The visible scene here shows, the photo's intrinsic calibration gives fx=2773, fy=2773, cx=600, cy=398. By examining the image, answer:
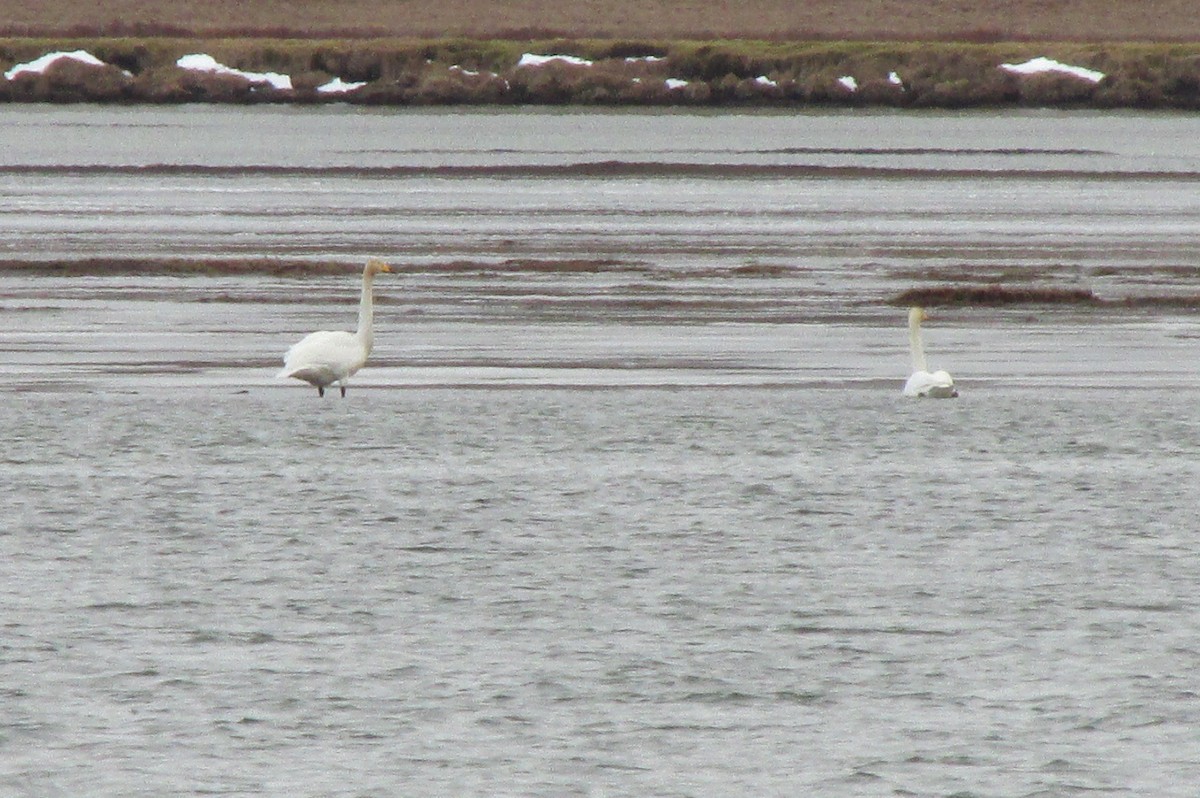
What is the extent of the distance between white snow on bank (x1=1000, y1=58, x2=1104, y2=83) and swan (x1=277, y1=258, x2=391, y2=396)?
91705 millimetres

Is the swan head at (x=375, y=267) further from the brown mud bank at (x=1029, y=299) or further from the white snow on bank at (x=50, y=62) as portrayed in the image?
the white snow on bank at (x=50, y=62)

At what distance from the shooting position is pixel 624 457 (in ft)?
59.2

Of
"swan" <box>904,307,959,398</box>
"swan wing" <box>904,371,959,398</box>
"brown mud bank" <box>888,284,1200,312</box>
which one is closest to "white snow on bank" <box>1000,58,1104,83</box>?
"brown mud bank" <box>888,284,1200,312</box>

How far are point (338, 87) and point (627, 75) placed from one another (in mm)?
13338

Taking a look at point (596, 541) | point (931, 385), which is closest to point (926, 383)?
point (931, 385)

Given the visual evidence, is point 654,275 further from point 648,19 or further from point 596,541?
point 648,19

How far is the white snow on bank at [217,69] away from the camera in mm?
120250

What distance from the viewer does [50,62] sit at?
121 metres

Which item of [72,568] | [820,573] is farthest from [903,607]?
[72,568]

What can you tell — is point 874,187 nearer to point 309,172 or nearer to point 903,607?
point 309,172

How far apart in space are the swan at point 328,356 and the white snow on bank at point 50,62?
10130 centimetres

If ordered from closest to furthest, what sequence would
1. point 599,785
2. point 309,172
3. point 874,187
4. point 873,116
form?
point 599,785
point 874,187
point 309,172
point 873,116

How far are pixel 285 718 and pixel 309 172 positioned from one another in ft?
182

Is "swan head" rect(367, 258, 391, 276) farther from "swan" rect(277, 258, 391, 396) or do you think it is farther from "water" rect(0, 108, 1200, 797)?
"swan" rect(277, 258, 391, 396)
